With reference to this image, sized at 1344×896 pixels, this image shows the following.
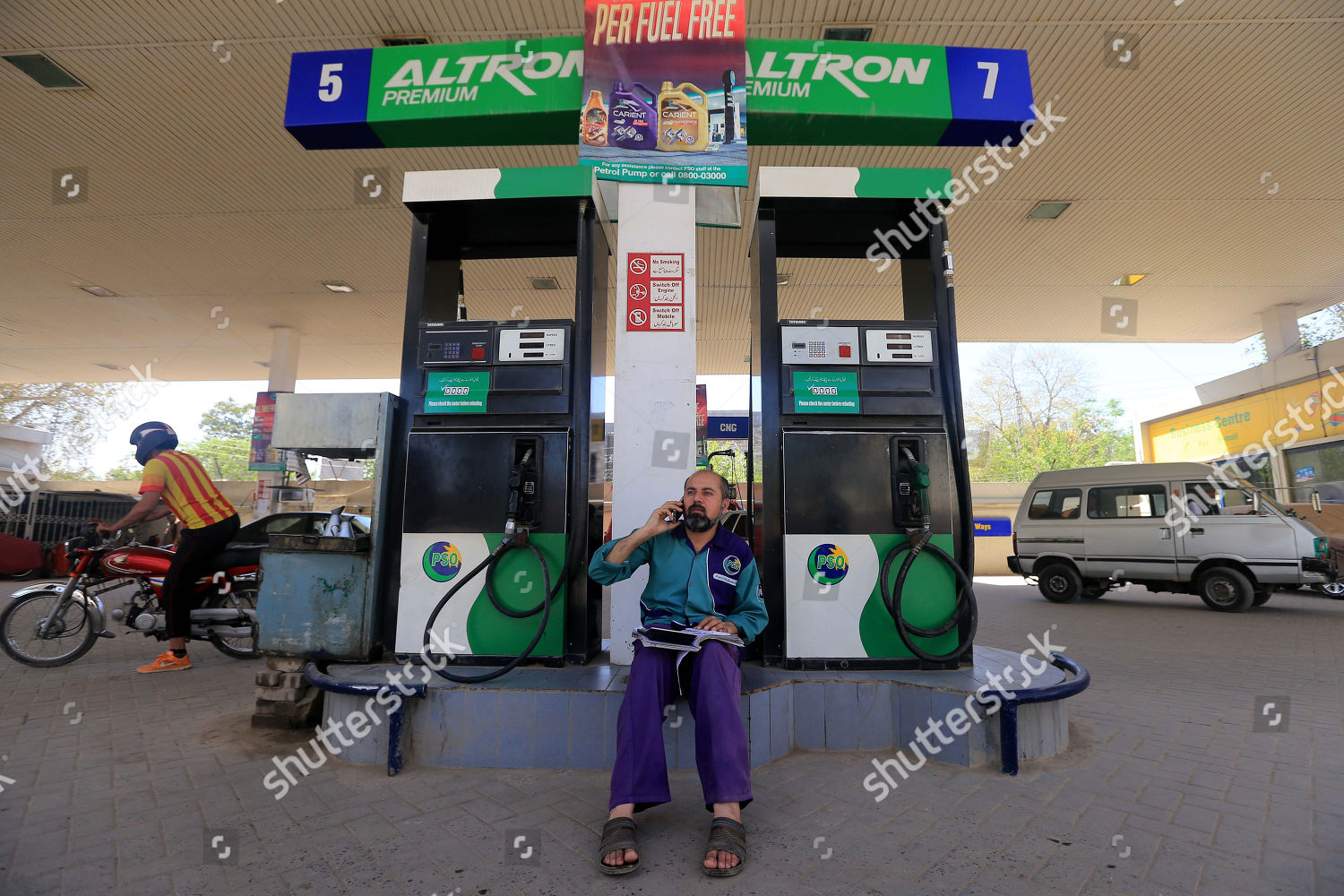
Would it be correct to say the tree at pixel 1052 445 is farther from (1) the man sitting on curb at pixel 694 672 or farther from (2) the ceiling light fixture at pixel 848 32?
(1) the man sitting on curb at pixel 694 672

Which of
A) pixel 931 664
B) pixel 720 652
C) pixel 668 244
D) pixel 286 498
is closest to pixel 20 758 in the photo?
pixel 286 498

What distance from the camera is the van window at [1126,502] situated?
8.81 meters

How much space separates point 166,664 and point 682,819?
4694mm

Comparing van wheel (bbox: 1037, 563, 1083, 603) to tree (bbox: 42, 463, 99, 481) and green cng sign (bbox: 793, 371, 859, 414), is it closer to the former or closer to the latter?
green cng sign (bbox: 793, 371, 859, 414)

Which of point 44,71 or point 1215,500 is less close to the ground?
point 44,71

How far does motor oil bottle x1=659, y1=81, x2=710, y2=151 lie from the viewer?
366 cm

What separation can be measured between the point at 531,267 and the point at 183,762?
931 centimetres

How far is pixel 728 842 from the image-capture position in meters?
2.02

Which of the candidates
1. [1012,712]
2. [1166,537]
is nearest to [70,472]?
[1012,712]

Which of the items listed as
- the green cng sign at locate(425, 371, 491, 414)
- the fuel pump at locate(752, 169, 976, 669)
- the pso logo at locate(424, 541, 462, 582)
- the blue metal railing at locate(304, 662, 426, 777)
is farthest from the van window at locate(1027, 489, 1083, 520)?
the blue metal railing at locate(304, 662, 426, 777)

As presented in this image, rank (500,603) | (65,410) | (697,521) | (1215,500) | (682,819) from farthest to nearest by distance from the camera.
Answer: (65,410) → (1215,500) → (500,603) → (697,521) → (682,819)

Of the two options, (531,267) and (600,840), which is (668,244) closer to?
(600,840)

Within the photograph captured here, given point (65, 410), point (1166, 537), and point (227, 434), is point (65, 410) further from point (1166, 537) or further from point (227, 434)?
point (1166, 537)

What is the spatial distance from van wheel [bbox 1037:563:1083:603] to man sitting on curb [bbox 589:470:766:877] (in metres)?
9.02
